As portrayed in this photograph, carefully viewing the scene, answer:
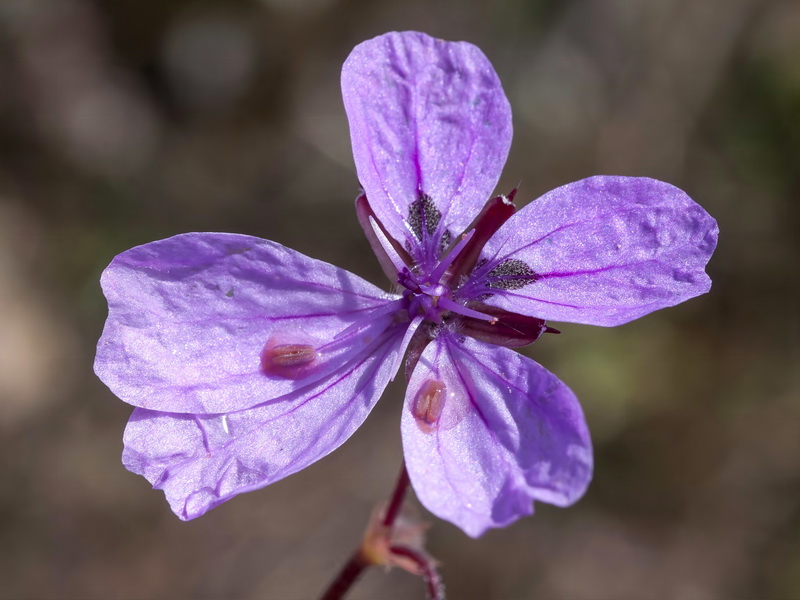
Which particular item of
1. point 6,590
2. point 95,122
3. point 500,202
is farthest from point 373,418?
point 500,202

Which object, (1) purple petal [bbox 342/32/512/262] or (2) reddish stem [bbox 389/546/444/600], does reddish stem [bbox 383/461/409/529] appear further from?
(1) purple petal [bbox 342/32/512/262]

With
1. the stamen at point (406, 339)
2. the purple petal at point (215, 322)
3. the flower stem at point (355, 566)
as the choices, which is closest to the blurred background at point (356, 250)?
the flower stem at point (355, 566)

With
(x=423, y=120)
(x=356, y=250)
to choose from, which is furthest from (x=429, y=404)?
(x=356, y=250)

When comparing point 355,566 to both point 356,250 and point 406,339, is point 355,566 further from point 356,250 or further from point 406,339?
point 356,250

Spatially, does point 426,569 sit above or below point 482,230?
below

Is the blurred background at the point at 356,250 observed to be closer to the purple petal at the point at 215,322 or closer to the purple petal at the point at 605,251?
the purple petal at the point at 605,251

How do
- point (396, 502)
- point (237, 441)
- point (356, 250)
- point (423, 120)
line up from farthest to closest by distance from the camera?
point (356, 250) < point (396, 502) < point (423, 120) < point (237, 441)

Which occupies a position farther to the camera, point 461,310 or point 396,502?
point 396,502
